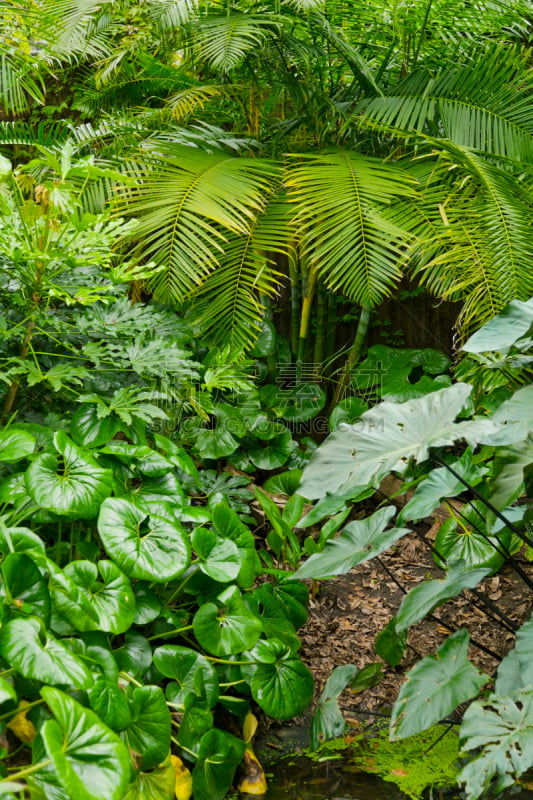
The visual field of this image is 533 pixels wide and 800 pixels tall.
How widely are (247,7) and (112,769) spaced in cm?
303

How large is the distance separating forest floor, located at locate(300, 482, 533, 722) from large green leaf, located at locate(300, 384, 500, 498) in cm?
87

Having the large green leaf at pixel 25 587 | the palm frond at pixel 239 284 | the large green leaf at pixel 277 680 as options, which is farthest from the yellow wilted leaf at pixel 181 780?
the palm frond at pixel 239 284

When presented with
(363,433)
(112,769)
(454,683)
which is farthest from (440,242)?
(112,769)

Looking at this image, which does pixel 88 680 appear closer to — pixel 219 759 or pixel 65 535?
pixel 219 759

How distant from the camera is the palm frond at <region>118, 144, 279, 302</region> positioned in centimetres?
259

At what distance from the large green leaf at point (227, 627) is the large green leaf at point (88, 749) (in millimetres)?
661

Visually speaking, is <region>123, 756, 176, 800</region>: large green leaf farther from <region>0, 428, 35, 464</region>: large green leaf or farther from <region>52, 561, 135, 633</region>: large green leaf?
<region>0, 428, 35, 464</region>: large green leaf

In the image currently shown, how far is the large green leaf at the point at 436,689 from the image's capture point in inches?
58.1

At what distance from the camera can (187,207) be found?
261 cm

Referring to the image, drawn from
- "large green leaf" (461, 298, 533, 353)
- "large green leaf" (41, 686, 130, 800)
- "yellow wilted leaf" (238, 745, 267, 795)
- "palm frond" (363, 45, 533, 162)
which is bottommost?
"yellow wilted leaf" (238, 745, 267, 795)

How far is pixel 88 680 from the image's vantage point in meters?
1.43

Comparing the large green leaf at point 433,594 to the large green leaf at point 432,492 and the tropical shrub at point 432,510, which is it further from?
the large green leaf at point 432,492

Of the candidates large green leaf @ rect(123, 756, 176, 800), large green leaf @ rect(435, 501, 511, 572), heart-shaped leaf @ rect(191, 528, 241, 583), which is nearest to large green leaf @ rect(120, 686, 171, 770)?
large green leaf @ rect(123, 756, 176, 800)

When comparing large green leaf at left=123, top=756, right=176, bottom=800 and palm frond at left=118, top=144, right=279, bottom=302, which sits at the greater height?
palm frond at left=118, top=144, right=279, bottom=302
